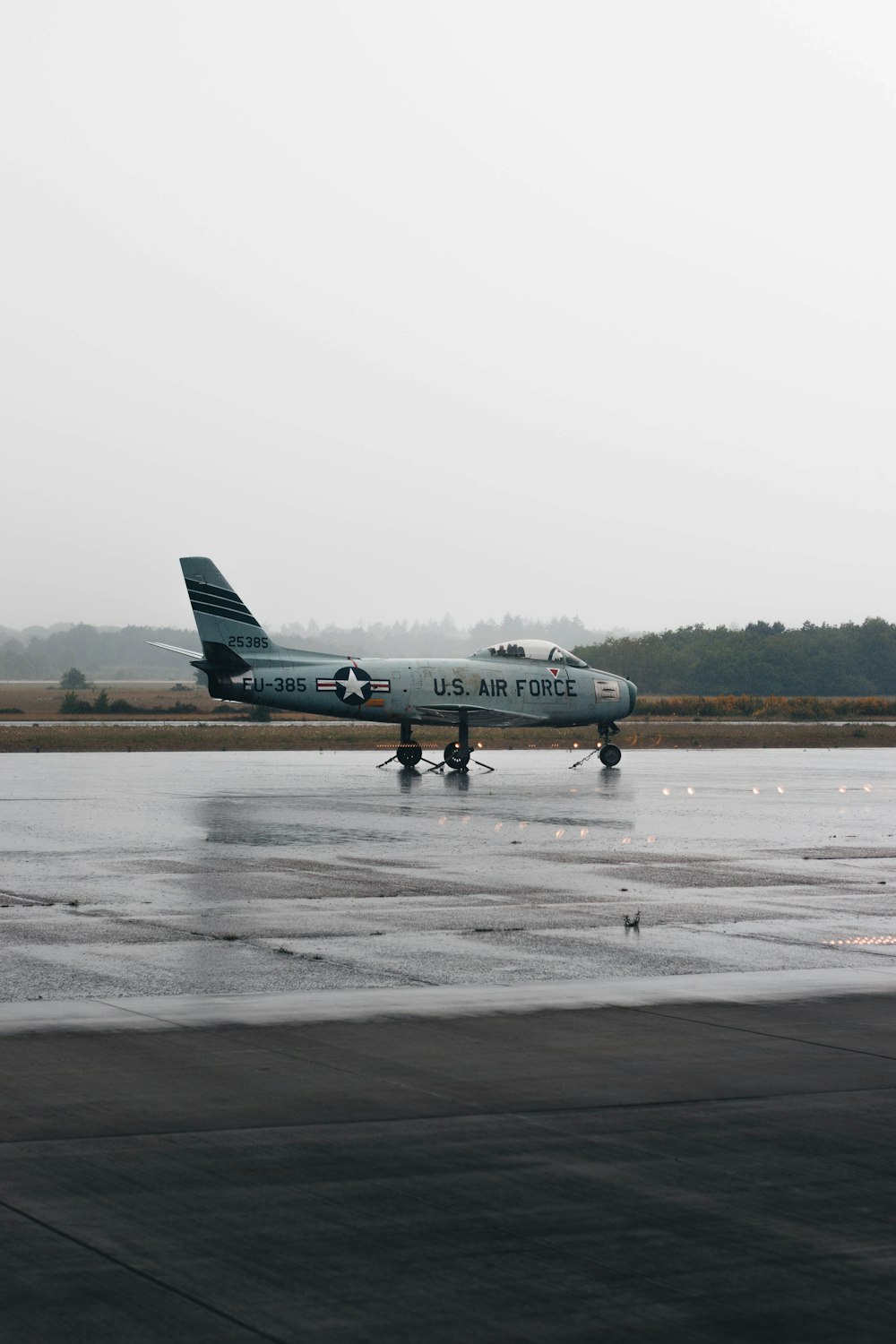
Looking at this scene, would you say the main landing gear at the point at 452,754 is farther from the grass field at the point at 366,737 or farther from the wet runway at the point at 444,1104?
the wet runway at the point at 444,1104

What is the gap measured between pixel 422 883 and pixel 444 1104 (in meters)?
9.95

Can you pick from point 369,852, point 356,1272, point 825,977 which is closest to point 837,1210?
point 356,1272

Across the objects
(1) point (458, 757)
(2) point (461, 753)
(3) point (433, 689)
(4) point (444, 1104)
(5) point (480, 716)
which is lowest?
(4) point (444, 1104)

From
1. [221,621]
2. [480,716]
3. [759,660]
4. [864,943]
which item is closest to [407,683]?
[480,716]

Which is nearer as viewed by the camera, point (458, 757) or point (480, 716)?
point (458, 757)

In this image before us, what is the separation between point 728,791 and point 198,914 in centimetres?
2082

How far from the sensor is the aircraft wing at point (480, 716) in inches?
1631

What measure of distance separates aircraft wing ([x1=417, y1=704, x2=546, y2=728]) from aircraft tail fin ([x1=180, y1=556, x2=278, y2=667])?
429 centimetres

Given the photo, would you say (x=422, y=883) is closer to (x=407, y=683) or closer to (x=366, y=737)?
(x=407, y=683)

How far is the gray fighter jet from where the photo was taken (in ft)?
132

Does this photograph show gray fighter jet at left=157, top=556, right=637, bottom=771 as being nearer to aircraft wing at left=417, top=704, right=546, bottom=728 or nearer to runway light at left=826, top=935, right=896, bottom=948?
aircraft wing at left=417, top=704, right=546, bottom=728

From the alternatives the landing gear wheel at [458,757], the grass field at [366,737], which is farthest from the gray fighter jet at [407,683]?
the grass field at [366,737]

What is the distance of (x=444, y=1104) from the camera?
27.0 ft

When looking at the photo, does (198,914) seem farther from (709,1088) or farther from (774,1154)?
(774,1154)
